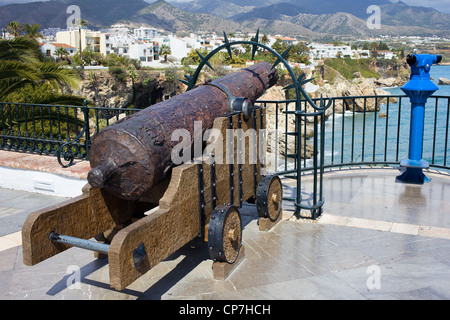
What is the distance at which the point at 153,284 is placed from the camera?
3248 mm

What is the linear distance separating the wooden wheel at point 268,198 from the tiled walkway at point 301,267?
172 millimetres

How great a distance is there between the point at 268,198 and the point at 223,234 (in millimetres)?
1046

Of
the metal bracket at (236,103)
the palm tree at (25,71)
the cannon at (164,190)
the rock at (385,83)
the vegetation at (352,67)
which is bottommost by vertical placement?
the rock at (385,83)

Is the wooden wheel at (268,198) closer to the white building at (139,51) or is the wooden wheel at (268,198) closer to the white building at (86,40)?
the white building at (139,51)

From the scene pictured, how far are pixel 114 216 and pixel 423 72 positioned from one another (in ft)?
13.7

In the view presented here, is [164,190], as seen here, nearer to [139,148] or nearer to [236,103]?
[139,148]

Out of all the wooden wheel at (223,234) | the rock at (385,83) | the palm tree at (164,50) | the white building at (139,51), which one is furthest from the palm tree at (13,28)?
the rock at (385,83)

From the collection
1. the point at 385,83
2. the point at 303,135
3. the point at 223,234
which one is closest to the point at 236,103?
the point at 223,234

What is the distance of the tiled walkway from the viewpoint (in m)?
3.09

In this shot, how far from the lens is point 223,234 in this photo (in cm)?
317

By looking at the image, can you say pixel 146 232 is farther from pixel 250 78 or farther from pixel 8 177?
pixel 8 177

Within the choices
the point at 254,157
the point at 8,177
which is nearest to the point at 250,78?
the point at 254,157

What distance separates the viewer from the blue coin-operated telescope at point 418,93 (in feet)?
17.7

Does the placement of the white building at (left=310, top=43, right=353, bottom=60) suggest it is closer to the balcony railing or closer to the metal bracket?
the balcony railing
